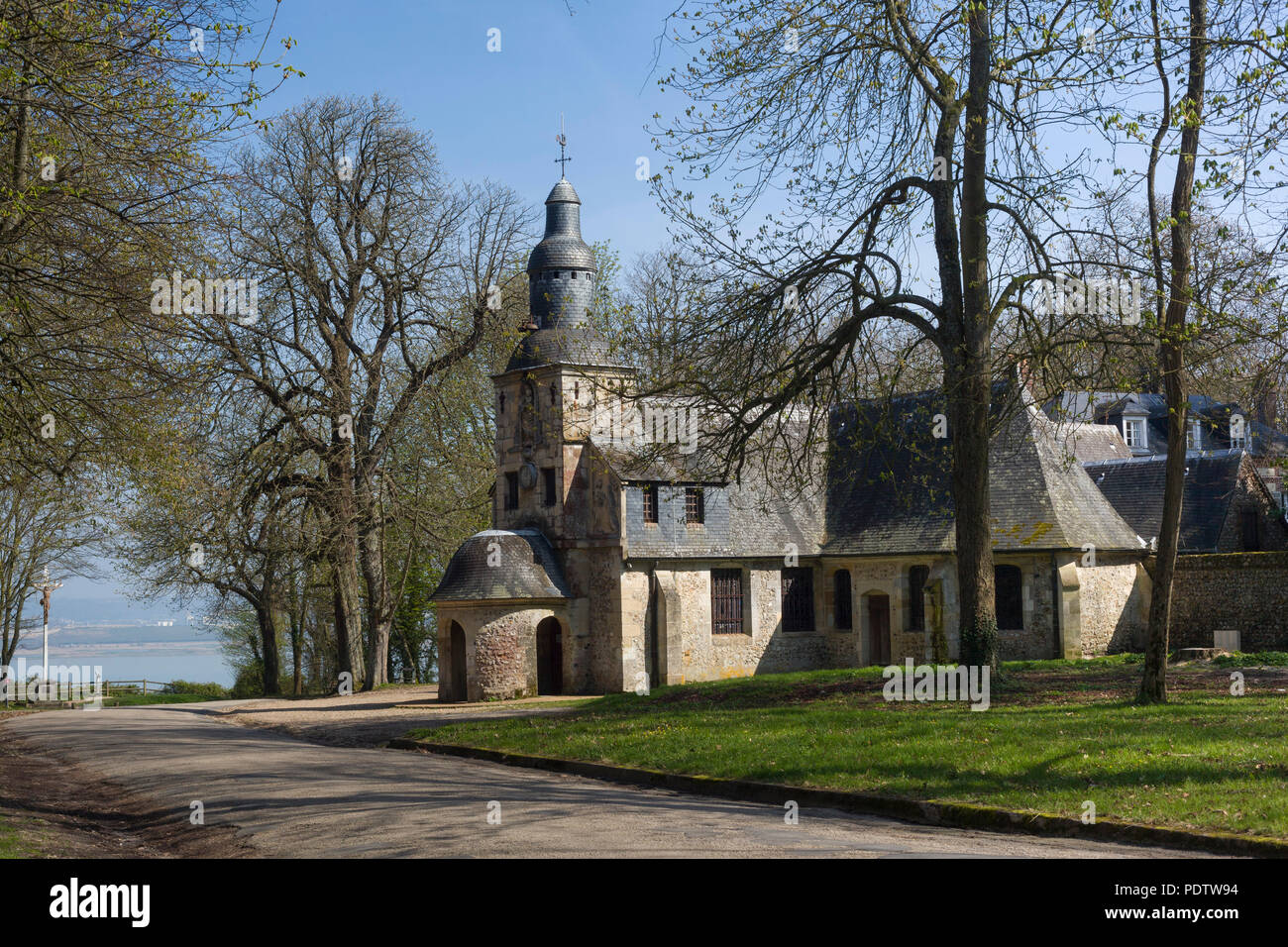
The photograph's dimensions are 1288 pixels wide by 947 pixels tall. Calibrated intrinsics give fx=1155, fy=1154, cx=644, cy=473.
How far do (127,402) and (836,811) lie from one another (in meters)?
11.6

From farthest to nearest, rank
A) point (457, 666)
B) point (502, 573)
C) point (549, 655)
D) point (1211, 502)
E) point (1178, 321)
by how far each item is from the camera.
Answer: point (1211, 502), point (549, 655), point (457, 666), point (502, 573), point (1178, 321)

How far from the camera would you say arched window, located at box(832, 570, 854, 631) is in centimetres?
3547

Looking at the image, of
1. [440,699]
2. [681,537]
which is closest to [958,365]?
[681,537]

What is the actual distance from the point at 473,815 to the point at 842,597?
25446mm

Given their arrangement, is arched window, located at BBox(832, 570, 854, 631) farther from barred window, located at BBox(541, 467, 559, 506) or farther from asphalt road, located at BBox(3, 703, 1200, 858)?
asphalt road, located at BBox(3, 703, 1200, 858)

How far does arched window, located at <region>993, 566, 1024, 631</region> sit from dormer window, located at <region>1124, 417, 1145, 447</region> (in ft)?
108

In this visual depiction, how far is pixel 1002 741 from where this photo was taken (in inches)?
547

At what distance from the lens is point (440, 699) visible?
102 ft

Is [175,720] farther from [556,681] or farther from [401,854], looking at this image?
[401,854]

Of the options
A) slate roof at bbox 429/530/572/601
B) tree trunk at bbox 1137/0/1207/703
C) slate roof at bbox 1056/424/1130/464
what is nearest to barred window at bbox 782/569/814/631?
slate roof at bbox 429/530/572/601

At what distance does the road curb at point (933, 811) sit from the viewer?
9.52 meters

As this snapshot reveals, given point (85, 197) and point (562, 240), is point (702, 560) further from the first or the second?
point (85, 197)

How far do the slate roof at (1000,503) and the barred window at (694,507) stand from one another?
162 inches

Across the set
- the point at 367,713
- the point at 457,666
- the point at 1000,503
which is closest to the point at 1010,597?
the point at 1000,503
